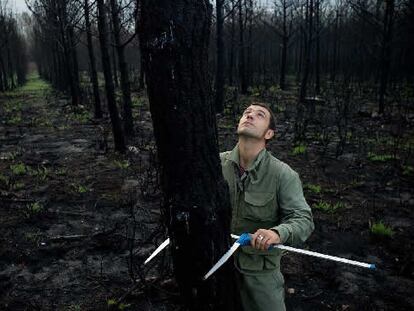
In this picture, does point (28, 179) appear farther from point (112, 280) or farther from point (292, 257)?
point (292, 257)

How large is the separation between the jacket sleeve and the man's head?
11.5 inches

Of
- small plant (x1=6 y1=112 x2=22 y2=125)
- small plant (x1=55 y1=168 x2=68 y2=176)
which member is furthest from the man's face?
small plant (x1=6 y1=112 x2=22 y2=125)

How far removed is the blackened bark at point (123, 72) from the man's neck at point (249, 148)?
8.04m

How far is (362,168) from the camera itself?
27.4 ft

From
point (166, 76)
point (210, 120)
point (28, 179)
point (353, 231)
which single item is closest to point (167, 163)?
point (210, 120)

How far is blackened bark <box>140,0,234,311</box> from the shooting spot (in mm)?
1723

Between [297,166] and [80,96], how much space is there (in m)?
14.8

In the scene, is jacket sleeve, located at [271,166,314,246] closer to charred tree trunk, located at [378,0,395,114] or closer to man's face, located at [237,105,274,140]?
man's face, located at [237,105,274,140]

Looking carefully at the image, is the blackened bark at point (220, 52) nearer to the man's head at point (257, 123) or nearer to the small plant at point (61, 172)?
the small plant at point (61, 172)

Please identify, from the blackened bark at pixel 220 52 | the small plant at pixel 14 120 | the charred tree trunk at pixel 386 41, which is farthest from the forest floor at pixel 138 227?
the blackened bark at pixel 220 52

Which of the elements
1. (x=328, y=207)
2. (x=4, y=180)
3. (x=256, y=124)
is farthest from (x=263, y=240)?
(x=4, y=180)

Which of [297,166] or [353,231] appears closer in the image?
[353,231]

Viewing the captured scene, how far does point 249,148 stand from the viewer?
8.07 ft

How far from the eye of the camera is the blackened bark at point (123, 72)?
32.3ft
